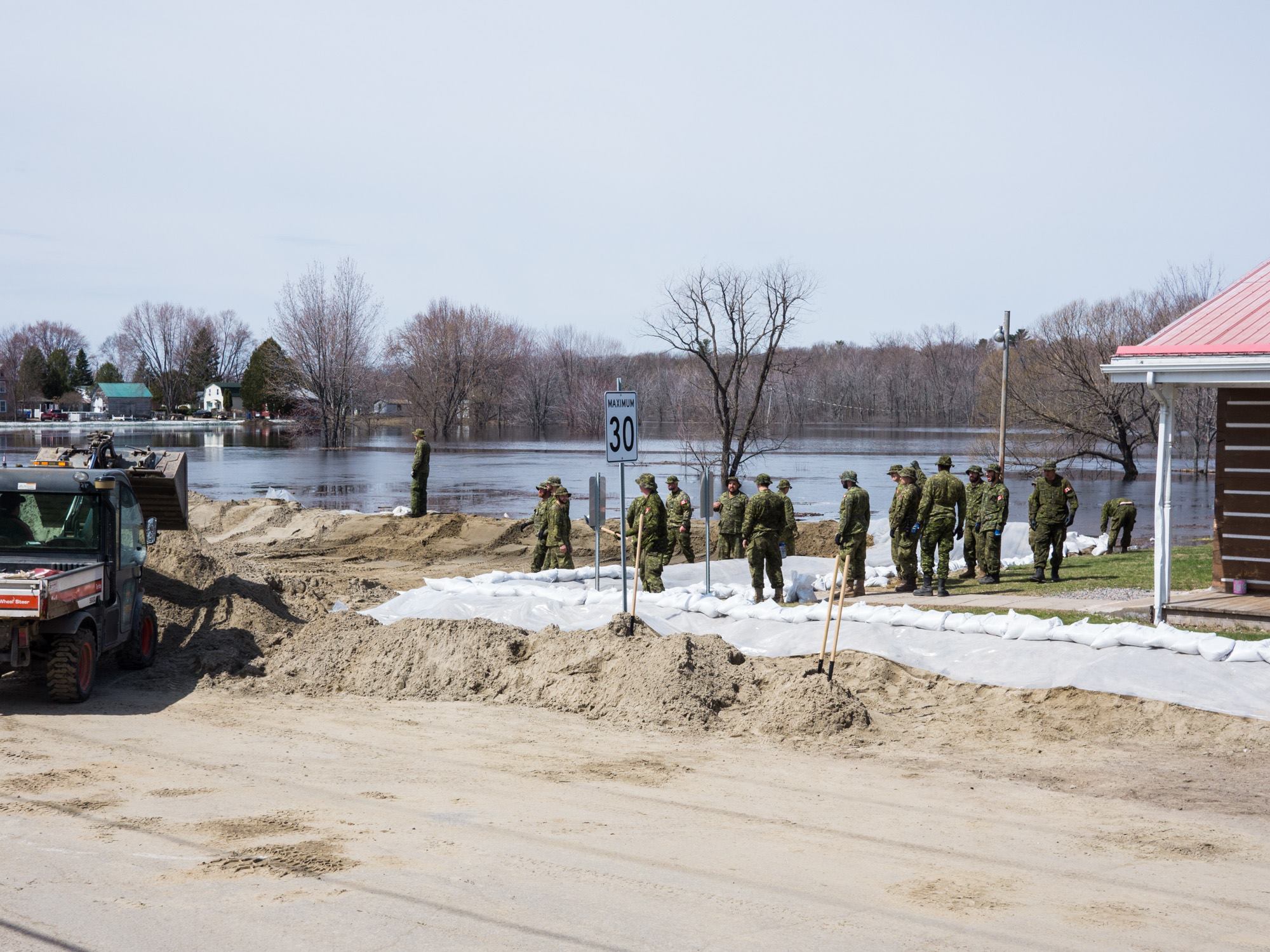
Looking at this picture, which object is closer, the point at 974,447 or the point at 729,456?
the point at 729,456

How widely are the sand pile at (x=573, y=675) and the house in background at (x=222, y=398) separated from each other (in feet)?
454

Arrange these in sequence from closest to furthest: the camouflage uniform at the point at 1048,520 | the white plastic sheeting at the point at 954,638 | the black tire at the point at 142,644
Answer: the white plastic sheeting at the point at 954,638 → the black tire at the point at 142,644 → the camouflage uniform at the point at 1048,520

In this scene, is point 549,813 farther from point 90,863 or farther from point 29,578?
point 29,578

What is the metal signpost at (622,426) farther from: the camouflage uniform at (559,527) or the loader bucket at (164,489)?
the camouflage uniform at (559,527)

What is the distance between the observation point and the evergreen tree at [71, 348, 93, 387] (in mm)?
146875

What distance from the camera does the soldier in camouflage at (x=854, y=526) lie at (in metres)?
15.8

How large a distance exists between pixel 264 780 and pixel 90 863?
172 centimetres

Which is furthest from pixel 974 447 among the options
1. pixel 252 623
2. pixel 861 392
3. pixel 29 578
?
pixel 861 392

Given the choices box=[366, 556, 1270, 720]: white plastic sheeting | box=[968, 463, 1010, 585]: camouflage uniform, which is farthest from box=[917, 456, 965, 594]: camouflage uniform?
box=[366, 556, 1270, 720]: white plastic sheeting

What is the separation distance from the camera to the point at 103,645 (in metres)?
10.5

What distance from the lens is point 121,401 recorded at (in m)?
139

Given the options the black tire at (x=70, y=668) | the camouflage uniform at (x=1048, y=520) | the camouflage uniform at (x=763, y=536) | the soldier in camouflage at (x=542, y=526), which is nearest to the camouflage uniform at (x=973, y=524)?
the camouflage uniform at (x=1048, y=520)

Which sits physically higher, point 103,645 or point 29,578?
point 29,578

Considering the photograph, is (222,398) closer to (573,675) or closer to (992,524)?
(992,524)
